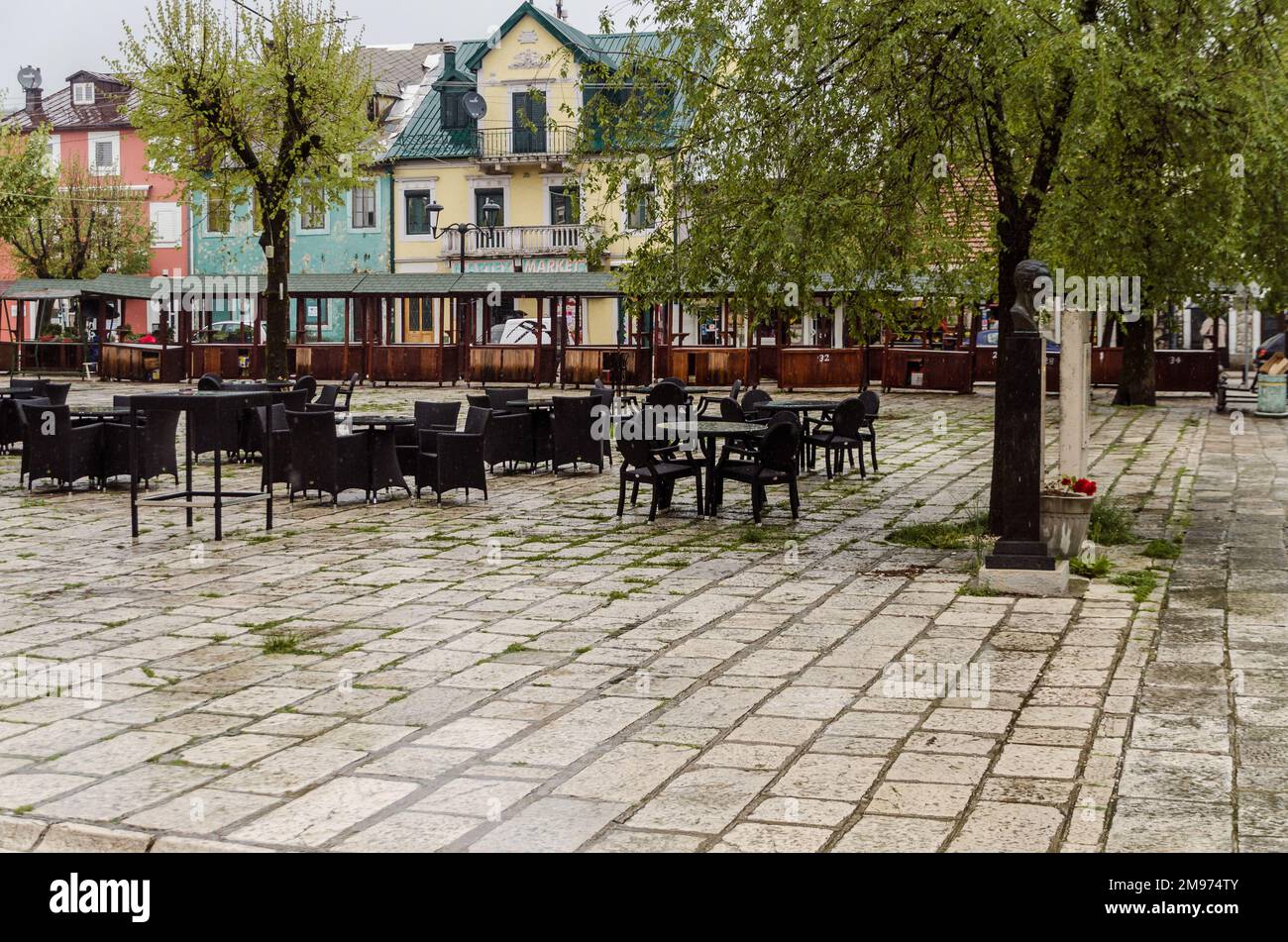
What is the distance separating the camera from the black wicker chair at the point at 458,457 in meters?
13.7

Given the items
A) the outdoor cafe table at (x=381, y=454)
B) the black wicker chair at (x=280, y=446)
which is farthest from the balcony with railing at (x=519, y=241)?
the outdoor cafe table at (x=381, y=454)

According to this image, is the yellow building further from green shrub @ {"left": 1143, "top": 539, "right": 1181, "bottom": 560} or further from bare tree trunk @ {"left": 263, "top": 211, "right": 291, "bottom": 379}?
green shrub @ {"left": 1143, "top": 539, "right": 1181, "bottom": 560}

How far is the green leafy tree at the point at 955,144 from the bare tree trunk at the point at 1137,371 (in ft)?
51.5

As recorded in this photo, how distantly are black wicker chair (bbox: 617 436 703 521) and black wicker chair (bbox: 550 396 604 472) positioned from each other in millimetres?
2786

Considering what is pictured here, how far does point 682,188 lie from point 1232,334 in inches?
1464

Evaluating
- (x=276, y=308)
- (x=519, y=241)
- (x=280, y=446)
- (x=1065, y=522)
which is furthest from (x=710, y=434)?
(x=519, y=241)

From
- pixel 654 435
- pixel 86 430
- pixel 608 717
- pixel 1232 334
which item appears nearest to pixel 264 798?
pixel 608 717

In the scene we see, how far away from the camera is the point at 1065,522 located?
10.4 meters

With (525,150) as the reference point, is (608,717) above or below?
below

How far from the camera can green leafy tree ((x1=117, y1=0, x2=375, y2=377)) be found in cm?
2308

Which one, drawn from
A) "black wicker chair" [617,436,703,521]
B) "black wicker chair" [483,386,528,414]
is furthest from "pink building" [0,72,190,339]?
"black wicker chair" [617,436,703,521]

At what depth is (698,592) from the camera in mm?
9602

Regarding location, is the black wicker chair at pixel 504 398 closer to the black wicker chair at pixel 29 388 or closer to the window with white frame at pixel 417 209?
the black wicker chair at pixel 29 388
